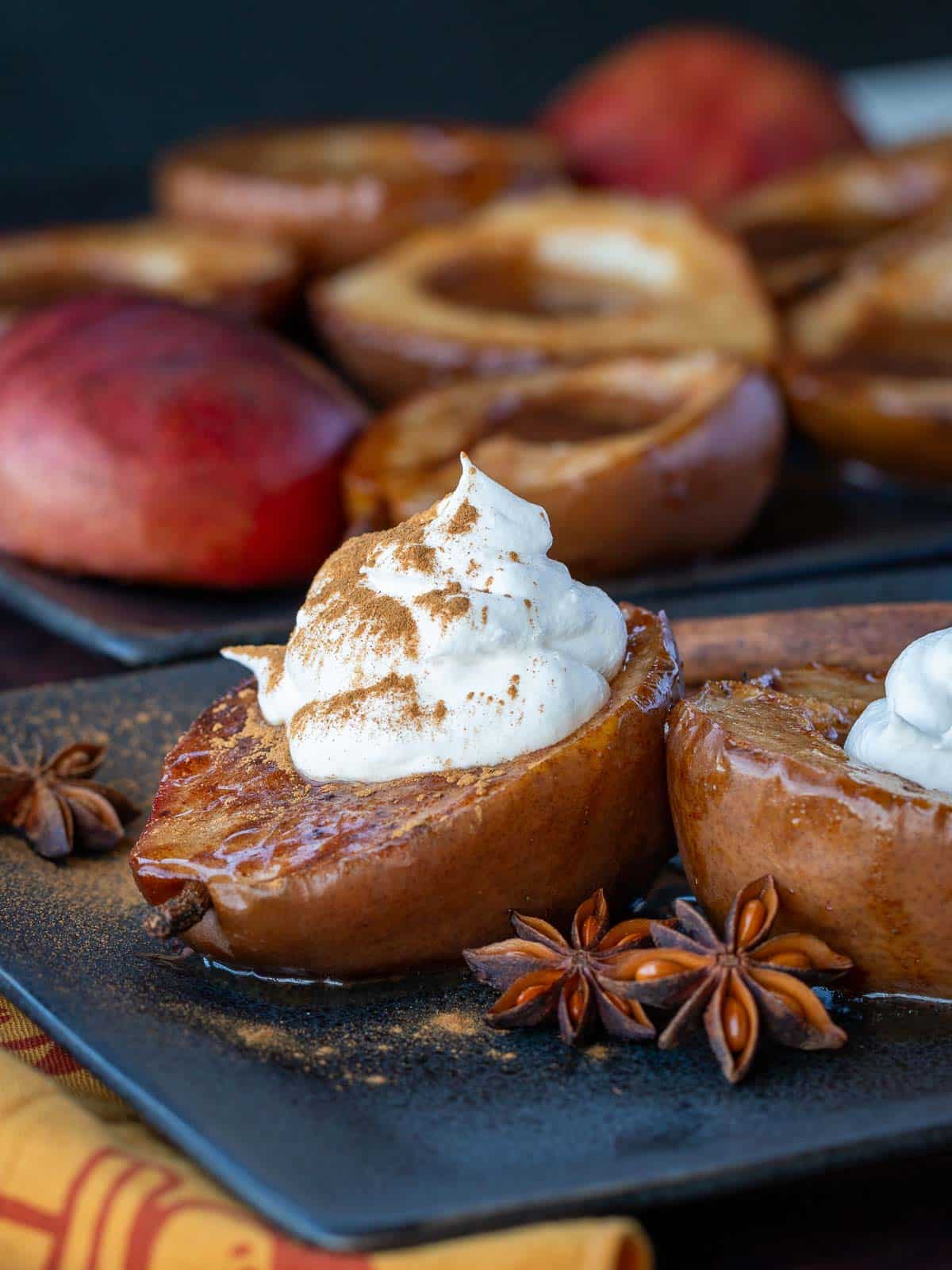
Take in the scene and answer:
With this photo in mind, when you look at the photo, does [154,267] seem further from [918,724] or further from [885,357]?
[918,724]

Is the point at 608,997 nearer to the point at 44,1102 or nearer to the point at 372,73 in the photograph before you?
the point at 44,1102

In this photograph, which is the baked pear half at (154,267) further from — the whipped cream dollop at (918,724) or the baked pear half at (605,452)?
the whipped cream dollop at (918,724)

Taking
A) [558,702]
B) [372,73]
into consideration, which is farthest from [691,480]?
[372,73]

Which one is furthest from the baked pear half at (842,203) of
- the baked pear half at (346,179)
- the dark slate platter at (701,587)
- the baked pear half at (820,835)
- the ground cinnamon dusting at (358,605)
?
the baked pear half at (820,835)

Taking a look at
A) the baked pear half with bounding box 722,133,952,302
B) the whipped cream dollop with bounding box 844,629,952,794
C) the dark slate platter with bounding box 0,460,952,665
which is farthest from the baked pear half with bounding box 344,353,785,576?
the baked pear half with bounding box 722,133,952,302

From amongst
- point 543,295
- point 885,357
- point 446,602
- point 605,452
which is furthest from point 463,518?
point 543,295

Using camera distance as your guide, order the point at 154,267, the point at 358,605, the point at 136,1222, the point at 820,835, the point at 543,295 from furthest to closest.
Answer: the point at 154,267 → the point at 543,295 → the point at 358,605 → the point at 820,835 → the point at 136,1222
